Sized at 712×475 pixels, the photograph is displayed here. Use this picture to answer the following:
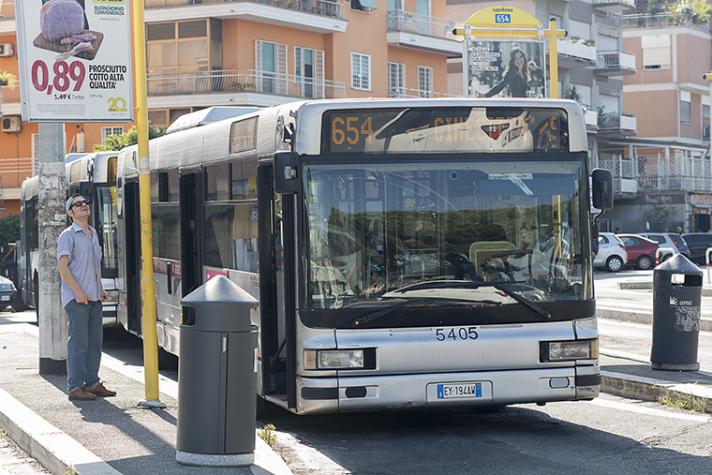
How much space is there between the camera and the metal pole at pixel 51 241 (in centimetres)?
1385

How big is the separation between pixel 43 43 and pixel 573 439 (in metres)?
5.98

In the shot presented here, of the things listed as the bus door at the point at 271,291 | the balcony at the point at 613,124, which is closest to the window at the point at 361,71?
the balcony at the point at 613,124

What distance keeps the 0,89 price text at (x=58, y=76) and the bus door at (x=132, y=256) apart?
490cm

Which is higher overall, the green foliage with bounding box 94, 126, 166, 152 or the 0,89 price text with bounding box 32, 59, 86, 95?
the green foliage with bounding box 94, 126, 166, 152

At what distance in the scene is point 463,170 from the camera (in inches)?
430

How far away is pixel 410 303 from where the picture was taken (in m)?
10.7

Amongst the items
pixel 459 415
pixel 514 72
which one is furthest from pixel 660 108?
pixel 459 415

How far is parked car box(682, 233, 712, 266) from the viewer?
192 ft

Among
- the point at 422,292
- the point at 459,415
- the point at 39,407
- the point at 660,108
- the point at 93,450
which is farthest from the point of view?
the point at 660,108

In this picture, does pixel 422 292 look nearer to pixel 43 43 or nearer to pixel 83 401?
pixel 83 401

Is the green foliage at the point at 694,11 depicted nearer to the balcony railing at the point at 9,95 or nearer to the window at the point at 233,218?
the balcony railing at the point at 9,95

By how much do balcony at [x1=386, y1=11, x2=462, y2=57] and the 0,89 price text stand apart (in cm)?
4696

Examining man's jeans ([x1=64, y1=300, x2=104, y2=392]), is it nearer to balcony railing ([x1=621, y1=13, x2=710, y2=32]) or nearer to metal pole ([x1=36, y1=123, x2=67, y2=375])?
metal pole ([x1=36, y1=123, x2=67, y2=375])

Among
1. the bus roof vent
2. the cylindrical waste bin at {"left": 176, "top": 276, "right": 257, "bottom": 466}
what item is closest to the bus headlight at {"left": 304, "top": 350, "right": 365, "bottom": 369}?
the cylindrical waste bin at {"left": 176, "top": 276, "right": 257, "bottom": 466}
